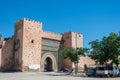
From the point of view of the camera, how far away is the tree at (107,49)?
2272 centimetres

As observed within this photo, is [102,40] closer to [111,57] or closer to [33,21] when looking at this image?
[111,57]

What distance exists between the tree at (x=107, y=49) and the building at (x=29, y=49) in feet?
29.9

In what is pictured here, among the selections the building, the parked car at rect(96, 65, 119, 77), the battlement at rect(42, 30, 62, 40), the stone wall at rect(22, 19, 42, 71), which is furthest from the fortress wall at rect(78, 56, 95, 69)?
the parked car at rect(96, 65, 119, 77)

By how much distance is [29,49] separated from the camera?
29.4 meters

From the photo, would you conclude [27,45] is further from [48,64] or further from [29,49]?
[48,64]

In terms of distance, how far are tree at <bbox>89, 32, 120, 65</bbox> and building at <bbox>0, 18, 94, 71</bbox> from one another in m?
9.11

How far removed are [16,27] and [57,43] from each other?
7499 millimetres

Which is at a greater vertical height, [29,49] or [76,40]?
[76,40]

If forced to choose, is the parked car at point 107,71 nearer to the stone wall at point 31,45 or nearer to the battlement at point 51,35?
the stone wall at point 31,45

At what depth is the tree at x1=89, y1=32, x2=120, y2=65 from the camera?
22.7 meters

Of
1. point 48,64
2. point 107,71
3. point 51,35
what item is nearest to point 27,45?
point 51,35

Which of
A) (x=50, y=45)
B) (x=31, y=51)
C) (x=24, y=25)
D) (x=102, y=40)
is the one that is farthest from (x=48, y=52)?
(x=102, y=40)

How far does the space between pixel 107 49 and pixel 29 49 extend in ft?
36.8

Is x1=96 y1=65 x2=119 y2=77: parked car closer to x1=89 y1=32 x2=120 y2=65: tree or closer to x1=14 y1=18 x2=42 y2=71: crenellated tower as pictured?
x1=89 y1=32 x2=120 y2=65: tree
